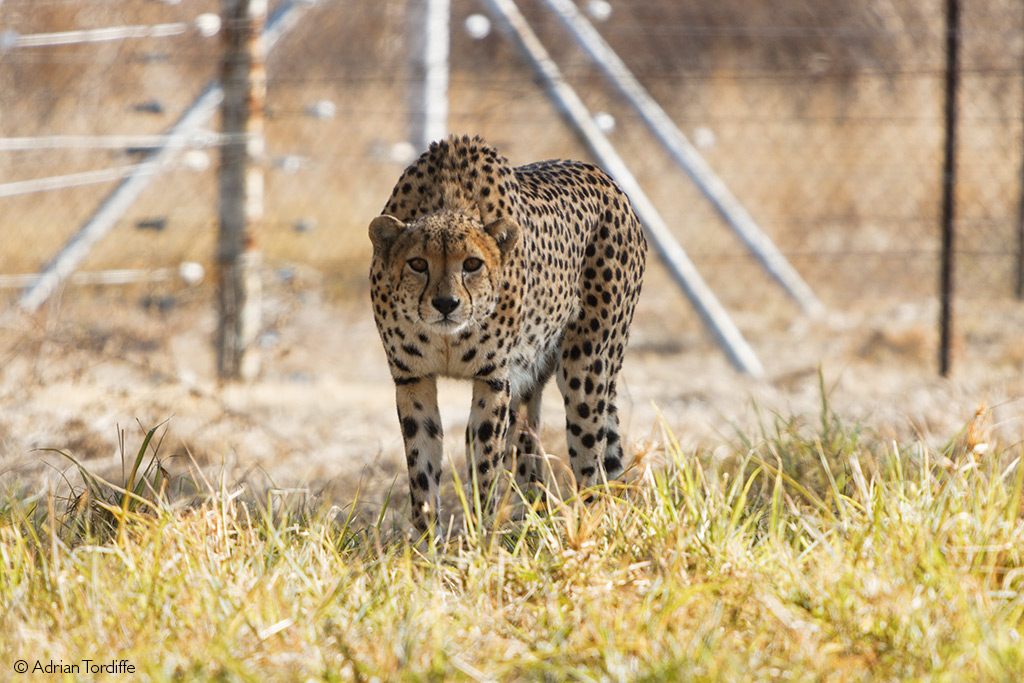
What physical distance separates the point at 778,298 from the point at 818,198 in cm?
487

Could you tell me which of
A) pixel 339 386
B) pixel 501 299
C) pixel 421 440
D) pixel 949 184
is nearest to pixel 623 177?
pixel 949 184

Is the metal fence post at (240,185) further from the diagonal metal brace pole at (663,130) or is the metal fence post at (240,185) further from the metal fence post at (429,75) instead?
the diagonal metal brace pole at (663,130)

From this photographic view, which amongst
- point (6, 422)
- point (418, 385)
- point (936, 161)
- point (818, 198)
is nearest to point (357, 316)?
point (6, 422)

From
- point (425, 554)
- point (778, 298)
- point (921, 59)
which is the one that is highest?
point (921, 59)

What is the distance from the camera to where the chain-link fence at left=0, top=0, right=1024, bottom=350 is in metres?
9.48

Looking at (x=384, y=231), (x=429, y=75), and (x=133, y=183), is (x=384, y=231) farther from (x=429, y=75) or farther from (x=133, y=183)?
(x=133, y=183)

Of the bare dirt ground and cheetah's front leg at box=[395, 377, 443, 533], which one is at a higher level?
cheetah's front leg at box=[395, 377, 443, 533]

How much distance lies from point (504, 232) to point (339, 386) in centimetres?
379

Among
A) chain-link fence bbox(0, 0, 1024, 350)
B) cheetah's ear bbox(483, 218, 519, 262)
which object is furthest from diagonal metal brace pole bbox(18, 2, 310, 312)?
cheetah's ear bbox(483, 218, 519, 262)

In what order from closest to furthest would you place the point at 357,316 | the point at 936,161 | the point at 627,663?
the point at 627,663 → the point at 357,316 → the point at 936,161

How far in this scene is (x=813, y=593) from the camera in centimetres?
249

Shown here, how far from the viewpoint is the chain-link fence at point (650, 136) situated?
9.48 meters

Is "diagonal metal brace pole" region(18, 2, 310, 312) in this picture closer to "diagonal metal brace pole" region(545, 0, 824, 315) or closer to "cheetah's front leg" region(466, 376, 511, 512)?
"diagonal metal brace pole" region(545, 0, 824, 315)

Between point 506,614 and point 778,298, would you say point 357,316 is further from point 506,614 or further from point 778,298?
point 506,614
